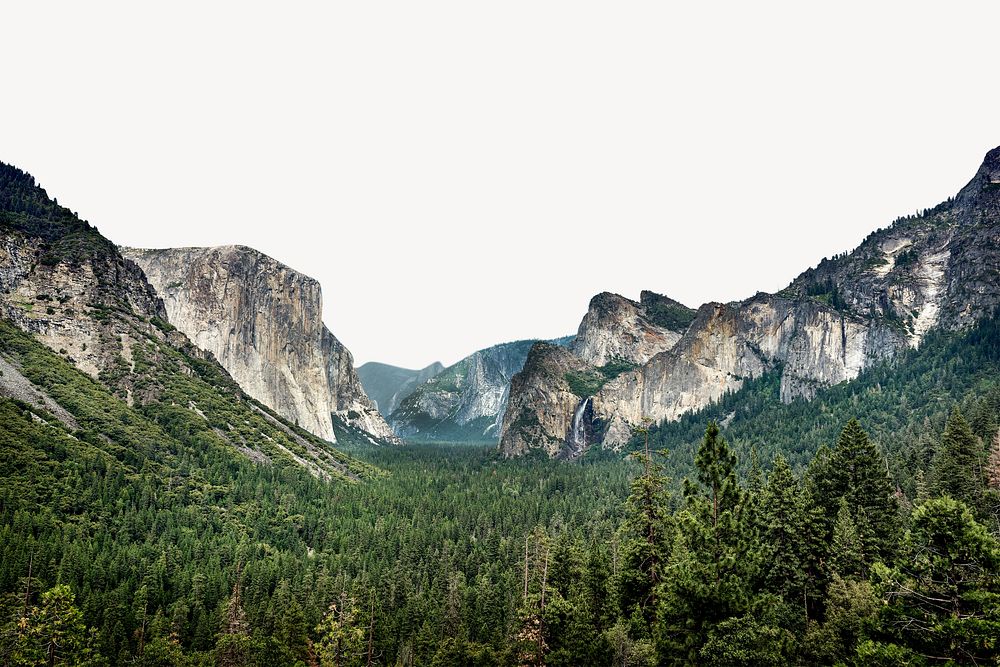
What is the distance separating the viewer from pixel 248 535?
9538 cm

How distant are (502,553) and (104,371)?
110 metres

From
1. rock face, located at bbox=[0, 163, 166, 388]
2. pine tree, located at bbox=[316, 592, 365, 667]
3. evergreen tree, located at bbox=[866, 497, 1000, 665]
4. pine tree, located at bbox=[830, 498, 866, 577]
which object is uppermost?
rock face, located at bbox=[0, 163, 166, 388]

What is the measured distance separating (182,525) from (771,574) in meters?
90.1

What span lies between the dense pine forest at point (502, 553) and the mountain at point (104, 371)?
1.24 metres

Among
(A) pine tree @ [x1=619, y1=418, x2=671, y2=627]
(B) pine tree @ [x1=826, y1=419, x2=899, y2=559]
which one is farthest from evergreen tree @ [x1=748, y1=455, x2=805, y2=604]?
(A) pine tree @ [x1=619, y1=418, x2=671, y2=627]

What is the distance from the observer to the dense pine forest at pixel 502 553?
2553 centimetres

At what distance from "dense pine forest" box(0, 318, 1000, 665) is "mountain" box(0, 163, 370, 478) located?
4.08 feet

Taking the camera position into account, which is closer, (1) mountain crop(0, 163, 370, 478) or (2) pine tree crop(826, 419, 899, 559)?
(2) pine tree crop(826, 419, 899, 559)

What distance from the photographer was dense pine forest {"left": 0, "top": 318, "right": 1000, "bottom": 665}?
25531 millimetres

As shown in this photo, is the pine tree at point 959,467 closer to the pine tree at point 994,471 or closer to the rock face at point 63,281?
the pine tree at point 994,471

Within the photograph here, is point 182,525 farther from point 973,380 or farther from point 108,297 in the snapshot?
point 973,380

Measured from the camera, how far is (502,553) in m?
88.9

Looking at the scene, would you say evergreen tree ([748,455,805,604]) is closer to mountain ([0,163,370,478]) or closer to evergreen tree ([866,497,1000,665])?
evergreen tree ([866,497,1000,665])

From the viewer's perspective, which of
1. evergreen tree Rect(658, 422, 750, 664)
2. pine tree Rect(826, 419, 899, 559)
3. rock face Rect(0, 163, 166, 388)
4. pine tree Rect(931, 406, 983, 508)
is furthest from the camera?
rock face Rect(0, 163, 166, 388)
